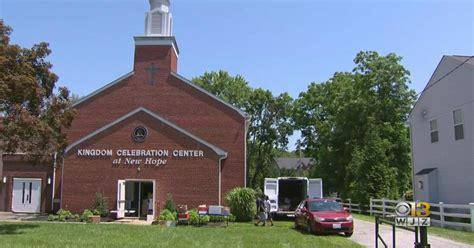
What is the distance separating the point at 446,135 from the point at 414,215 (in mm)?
20670

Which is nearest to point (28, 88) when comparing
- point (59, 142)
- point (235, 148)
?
point (59, 142)

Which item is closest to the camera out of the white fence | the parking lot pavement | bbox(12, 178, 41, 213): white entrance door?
the parking lot pavement

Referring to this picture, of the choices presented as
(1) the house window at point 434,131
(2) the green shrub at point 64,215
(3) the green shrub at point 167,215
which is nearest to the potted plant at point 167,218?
(3) the green shrub at point 167,215

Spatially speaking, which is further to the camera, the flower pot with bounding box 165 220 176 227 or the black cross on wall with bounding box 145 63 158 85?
the black cross on wall with bounding box 145 63 158 85

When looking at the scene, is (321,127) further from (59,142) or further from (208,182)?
(59,142)

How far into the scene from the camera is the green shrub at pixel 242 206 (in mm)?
29406

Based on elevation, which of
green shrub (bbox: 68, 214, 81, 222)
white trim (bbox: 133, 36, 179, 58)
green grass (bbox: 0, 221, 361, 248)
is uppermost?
white trim (bbox: 133, 36, 179, 58)

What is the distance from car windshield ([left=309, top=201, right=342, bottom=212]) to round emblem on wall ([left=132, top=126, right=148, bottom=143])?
13278 millimetres

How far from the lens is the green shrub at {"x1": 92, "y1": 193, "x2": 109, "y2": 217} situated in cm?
3055

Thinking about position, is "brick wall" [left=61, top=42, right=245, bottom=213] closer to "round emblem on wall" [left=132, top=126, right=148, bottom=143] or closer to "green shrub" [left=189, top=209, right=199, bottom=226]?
"round emblem on wall" [left=132, top=126, right=148, bottom=143]

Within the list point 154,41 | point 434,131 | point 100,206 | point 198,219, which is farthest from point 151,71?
point 434,131

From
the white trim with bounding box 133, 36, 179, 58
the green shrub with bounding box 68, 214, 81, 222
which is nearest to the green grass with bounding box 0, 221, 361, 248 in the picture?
the green shrub with bounding box 68, 214, 81, 222

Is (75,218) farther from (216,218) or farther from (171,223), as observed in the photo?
(216,218)

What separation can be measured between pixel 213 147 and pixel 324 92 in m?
30.5
